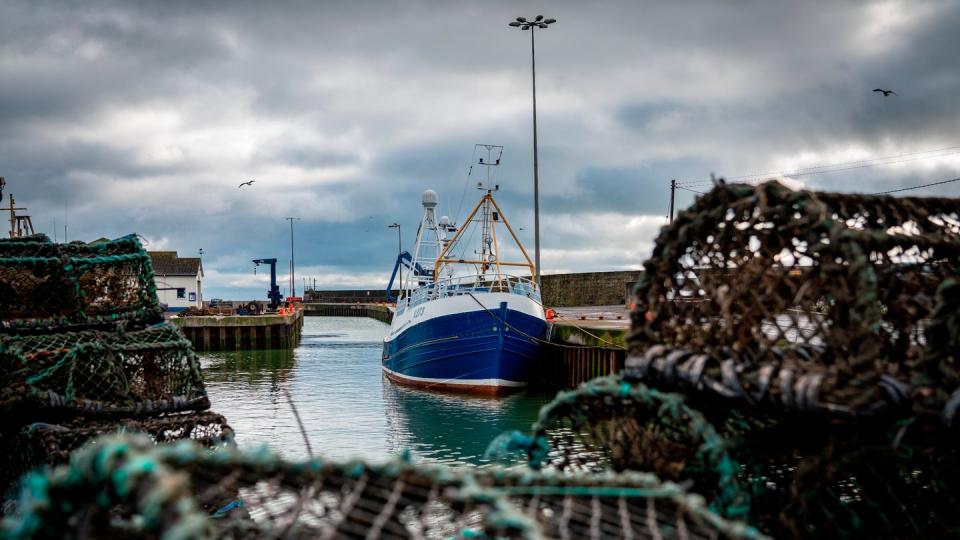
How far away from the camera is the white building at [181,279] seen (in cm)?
5658

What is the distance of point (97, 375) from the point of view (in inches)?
261

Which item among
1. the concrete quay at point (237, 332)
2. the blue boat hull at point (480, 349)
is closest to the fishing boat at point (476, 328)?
the blue boat hull at point (480, 349)

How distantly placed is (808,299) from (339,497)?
2.72 m

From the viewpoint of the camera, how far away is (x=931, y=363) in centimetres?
331

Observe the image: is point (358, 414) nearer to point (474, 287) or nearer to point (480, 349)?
point (480, 349)

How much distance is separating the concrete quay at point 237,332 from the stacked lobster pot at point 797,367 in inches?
1460

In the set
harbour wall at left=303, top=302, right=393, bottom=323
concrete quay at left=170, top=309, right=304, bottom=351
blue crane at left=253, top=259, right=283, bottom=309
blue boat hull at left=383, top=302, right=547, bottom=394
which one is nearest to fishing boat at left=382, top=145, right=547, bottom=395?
blue boat hull at left=383, top=302, right=547, bottom=394

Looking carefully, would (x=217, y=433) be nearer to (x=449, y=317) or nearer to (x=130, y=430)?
(x=130, y=430)

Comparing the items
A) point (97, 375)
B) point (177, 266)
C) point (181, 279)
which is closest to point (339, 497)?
point (97, 375)

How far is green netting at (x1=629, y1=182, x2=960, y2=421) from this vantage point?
3.30 metres

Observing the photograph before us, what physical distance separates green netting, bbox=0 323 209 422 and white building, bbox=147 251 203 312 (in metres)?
51.2

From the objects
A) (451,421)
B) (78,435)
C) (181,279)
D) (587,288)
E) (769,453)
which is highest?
(181,279)

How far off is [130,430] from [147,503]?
479 cm

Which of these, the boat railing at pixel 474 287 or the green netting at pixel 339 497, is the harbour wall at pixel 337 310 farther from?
the green netting at pixel 339 497
